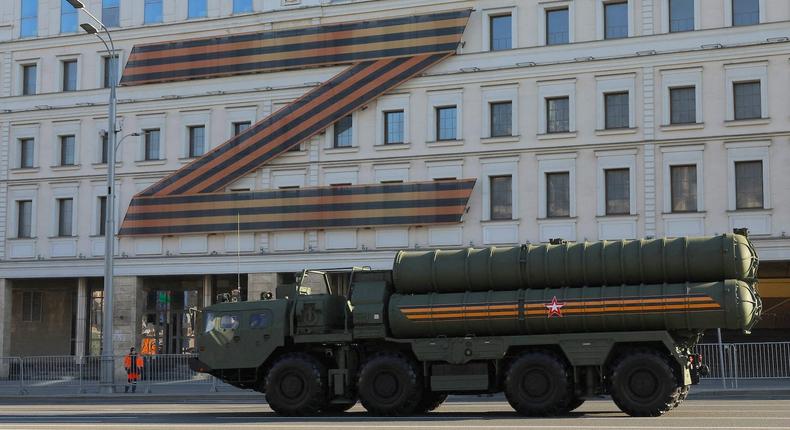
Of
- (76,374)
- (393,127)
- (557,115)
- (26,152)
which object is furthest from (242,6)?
(76,374)

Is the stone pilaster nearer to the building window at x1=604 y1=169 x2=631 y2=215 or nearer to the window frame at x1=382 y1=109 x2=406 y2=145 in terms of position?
the window frame at x1=382 y1=109 x2=406 y2=145

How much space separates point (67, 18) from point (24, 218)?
9.20 metres

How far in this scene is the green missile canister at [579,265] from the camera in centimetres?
2062

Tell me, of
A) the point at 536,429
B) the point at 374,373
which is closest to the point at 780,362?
the point at 374,373

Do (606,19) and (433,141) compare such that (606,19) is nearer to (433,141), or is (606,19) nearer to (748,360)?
(433,141)

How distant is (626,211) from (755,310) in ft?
68.4

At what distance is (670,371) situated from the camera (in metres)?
20.5

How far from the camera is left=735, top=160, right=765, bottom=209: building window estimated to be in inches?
1575

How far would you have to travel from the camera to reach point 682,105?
136 ft

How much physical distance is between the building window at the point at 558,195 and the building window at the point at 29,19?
81.3 ft

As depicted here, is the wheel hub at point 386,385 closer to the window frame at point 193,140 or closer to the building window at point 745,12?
the building window at point 745,12

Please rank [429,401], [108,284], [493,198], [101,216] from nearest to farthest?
[429,401]
[108,284]
[493,198]
[101,216]

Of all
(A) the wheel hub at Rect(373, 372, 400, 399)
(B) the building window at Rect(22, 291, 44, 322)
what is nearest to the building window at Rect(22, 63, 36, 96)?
(B) the building window at Rect(22, 291, 44, 322)

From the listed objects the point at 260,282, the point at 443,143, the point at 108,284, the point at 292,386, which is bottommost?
the point at 292,386
